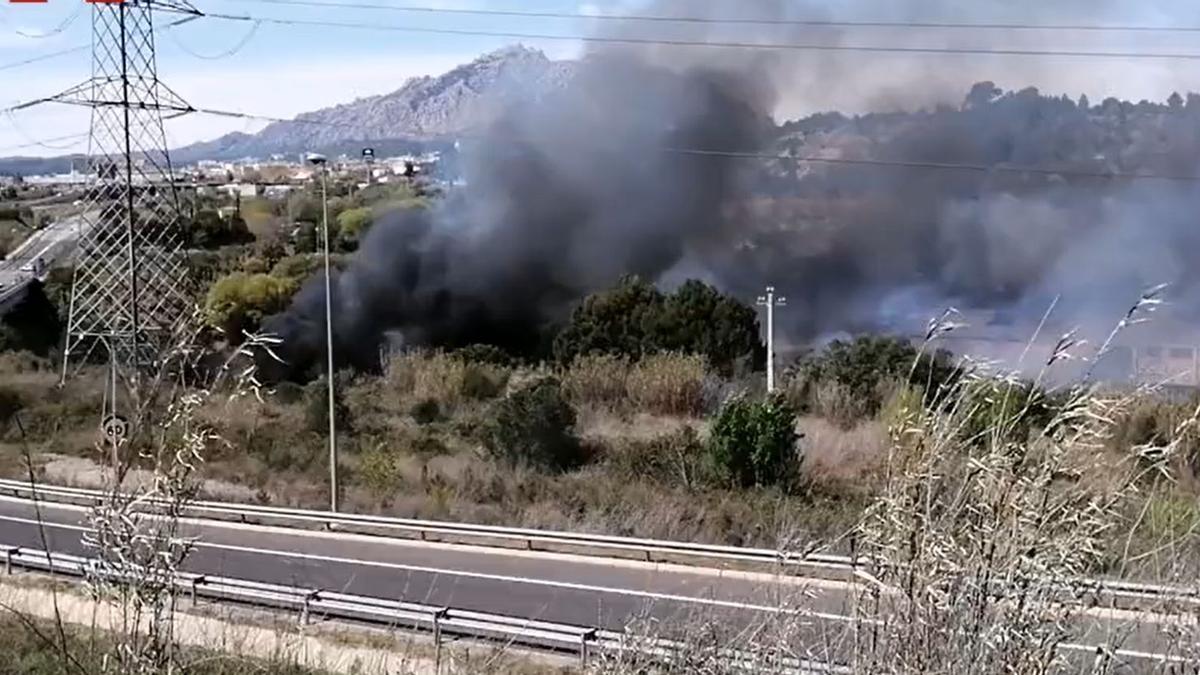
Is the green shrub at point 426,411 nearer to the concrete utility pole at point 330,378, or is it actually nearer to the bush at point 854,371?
the concrete utility pole at point 330,378

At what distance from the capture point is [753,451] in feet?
72.0

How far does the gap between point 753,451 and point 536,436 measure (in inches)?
222

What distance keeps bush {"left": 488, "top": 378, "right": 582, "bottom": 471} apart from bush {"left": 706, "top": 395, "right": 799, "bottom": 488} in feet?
14.5

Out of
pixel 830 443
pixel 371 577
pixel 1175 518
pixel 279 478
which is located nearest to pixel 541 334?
pixel 279 478

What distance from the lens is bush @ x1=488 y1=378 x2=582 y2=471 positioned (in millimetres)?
25750

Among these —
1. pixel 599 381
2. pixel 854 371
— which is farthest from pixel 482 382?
pixel 854 371

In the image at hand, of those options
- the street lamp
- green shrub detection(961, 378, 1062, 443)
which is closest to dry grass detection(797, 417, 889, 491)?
the street lamp

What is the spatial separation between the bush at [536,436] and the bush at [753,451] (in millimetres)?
4429

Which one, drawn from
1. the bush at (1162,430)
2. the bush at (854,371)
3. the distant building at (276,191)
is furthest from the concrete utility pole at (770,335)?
the distant building at (276,191)

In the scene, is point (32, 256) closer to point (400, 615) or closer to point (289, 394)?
point (289, 394)

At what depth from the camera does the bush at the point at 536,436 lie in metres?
25.8

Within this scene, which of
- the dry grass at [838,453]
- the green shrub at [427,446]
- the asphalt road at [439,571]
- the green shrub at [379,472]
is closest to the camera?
the asphalt road at [439,571]

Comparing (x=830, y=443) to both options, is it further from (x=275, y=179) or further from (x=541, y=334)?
(x=275, y=179)

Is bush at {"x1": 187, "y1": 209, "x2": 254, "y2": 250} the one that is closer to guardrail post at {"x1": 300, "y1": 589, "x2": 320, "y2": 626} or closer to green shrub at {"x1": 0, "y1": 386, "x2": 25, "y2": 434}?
green shrub at {"x1": 0, "y1": 386, "x2": 25, "y2": 434}
